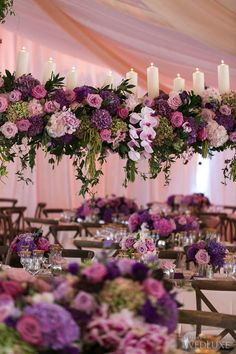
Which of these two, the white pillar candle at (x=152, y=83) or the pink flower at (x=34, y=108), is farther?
the white pillar candle at (x=152, y=83)

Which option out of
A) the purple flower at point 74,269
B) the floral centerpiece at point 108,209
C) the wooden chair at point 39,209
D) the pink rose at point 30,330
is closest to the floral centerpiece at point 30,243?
the purple flower at point 74,269

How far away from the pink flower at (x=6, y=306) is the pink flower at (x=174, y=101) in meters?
3.62

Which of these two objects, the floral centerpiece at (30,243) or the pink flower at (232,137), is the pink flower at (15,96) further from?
the pink flower at (232,137)

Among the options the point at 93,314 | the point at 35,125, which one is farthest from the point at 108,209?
the point at 93,314

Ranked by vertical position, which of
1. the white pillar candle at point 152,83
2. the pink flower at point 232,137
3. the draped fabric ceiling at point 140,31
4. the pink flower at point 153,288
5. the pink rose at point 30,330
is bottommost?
the pink rose at point 30,330

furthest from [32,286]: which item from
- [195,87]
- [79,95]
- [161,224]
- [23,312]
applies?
[161,224]

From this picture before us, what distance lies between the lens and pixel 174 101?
6.07m

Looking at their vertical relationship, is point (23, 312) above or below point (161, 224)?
below

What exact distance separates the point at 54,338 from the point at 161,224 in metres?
5.50

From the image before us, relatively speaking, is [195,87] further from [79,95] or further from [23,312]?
[23,312]

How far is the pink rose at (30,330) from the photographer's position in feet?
8.27

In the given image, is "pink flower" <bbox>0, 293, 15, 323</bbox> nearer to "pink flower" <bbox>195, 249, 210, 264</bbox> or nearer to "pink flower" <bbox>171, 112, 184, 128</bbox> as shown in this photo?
"pink flower" <bbox>171, 112, 184, 128</bbox>

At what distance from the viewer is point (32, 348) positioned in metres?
2.56

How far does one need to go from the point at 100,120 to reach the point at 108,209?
16.4ft
